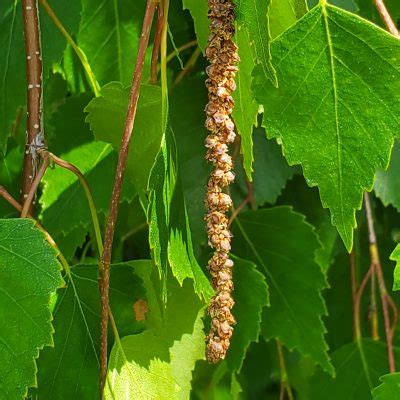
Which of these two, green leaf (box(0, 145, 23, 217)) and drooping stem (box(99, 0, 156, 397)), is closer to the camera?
drooping stem (box(99, 0, 156, 397))

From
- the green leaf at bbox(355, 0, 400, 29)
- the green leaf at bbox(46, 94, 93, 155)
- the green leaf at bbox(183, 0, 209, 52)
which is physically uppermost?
the green leaf at bbox(183, 0, 209, 52)

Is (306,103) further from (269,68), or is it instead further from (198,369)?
(198,369)

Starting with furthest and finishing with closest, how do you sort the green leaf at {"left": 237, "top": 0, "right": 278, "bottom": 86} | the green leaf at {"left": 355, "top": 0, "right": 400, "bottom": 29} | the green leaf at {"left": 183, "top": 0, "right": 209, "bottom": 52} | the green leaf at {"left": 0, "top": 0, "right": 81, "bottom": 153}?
the green leaf at {"left": 355, "top": 0, "right": 400, "bottom": 29} → the green leaf at {"left": 0, "top": 0, "right": 81, "bottom": 153} → the green leaf at {"left": 183, "top": 0, "right": 209, "bottom": 52} → the green leaf at {"left": 237, "top": 0, "right": 278, "bottom": 86}

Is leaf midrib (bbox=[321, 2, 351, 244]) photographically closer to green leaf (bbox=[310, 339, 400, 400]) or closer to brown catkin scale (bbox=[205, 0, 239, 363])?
brown catkin scale (bbox=[205, 0, 239, 363])

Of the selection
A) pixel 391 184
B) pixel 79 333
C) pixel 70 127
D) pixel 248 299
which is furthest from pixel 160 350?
pixel 391 184

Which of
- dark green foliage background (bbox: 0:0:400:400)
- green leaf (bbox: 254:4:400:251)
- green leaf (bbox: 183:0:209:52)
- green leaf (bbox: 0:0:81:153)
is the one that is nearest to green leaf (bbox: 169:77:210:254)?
dark green foliage background (bbox: 0:0:400:400)

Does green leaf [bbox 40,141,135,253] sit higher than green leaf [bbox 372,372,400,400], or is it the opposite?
green leaf [bbox 40,141,135,253]

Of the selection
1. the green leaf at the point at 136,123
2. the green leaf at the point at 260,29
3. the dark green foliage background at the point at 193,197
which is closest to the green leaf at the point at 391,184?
the dark green foliage background at the point at 193,197
